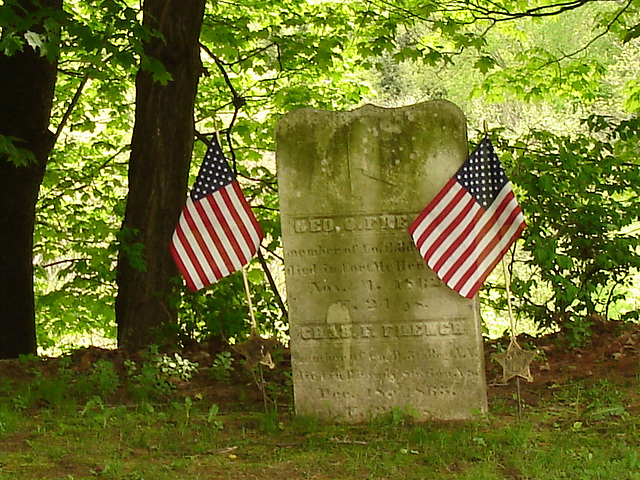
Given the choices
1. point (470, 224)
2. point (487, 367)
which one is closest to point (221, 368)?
point (487, 367)

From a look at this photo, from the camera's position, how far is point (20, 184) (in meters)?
9.15

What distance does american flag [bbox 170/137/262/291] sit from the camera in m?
6.17

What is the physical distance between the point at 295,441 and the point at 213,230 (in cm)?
156

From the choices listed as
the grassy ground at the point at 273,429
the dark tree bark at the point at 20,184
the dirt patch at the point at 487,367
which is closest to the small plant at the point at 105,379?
the grassy ground at the point at 273,429

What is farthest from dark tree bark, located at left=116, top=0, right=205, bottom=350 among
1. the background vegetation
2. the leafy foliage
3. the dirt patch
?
the leafy foliage

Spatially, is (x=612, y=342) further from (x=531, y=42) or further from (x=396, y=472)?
(x=531, y=42)

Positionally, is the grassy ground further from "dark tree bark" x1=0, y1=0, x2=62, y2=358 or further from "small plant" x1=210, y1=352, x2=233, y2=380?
"dark tree bark" x1=0, y1=0, x2=62, y2=358

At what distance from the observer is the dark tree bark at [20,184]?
891 centimetres

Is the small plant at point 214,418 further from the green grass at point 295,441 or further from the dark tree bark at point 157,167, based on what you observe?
the dark tree bark at point 157,167

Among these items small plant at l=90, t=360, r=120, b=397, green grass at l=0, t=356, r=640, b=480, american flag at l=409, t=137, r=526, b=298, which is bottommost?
green grass at l=0, t=356, r=640, b=480

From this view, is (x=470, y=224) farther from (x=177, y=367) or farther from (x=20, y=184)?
(x=20, y=184)

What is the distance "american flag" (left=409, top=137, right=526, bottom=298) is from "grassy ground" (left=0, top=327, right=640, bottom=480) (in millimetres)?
1009

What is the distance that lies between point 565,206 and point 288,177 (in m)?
3.10

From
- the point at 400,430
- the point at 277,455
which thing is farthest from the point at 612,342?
the point at 277,455
